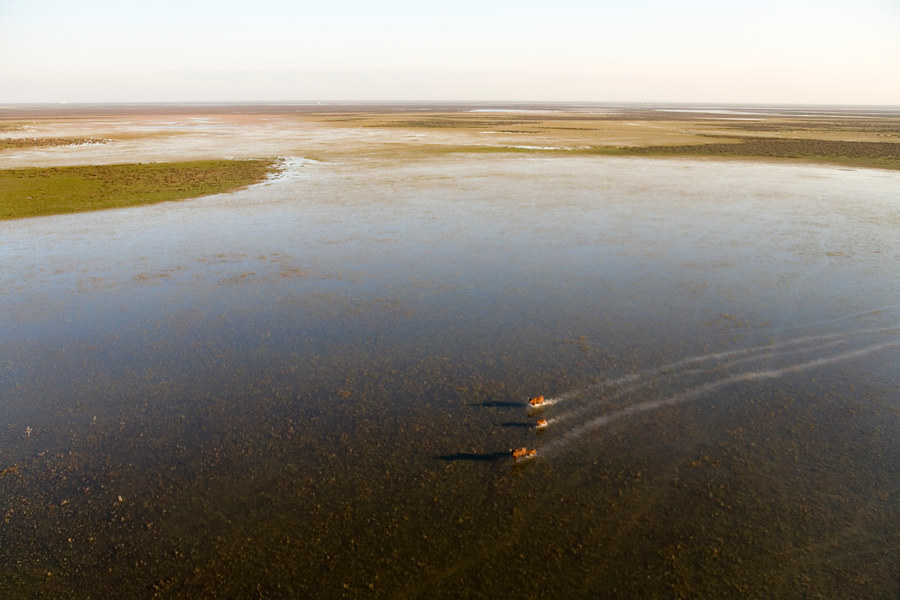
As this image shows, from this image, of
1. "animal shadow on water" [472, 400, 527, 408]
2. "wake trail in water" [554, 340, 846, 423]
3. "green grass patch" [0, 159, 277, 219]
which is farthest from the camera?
"green grass patch" [0, 159, 277, 219]

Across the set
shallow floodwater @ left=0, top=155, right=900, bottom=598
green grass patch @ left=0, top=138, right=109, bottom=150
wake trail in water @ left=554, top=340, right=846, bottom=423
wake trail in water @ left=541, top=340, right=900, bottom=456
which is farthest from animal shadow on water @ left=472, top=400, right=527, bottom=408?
green grass patch @ left=0, top=138, right=109, bottom=150

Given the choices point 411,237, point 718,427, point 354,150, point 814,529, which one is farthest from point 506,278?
point 354,150

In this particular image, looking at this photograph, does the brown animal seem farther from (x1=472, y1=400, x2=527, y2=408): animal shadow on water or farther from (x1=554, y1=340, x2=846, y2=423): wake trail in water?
(x1=472, y1=400, x2=527, y2=408): animal shadow on water

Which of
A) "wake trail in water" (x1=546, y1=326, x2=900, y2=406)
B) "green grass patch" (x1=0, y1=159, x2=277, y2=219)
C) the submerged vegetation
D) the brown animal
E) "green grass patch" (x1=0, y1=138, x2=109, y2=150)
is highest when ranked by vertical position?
"green grass patch" (x1=0, y1=138, x2=109, y2=150)

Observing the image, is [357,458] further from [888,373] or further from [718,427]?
[888,373]

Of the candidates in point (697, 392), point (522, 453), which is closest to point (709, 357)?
point (697, 392)

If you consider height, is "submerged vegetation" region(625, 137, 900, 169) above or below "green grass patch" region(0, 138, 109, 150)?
below

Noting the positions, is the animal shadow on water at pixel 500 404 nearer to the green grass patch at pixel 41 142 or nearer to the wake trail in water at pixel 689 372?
the wake trail in water at pixel 689 372

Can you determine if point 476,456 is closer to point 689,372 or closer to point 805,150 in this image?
point 689,372
